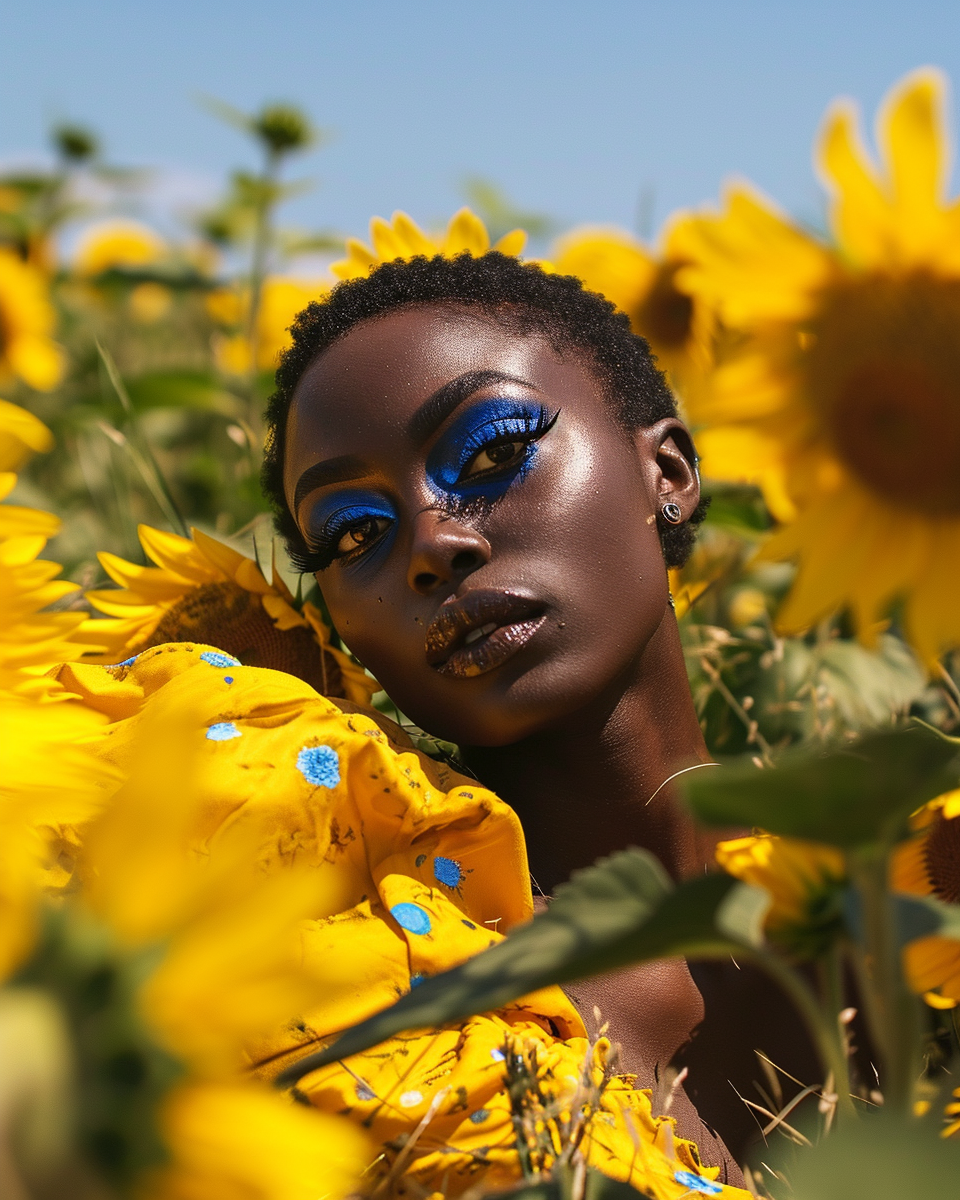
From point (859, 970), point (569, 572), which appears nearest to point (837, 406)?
point (859, 970)

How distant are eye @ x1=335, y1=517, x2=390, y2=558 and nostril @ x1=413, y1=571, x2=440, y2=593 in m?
0.09

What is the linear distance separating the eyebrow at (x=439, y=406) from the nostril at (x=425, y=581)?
121 millimetres

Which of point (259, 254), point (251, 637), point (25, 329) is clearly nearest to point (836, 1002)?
point (251, 637)

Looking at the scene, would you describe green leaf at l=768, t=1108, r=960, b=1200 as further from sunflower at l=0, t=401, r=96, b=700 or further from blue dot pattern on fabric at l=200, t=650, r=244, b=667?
blue dot pattern on fabric at l=200, t=650, r=244, b=667

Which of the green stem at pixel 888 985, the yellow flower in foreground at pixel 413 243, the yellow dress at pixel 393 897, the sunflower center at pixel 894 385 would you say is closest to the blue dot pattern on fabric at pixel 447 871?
the yellow dress at pixel 393 897

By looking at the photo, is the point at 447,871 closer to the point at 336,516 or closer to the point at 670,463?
the point at 336,516

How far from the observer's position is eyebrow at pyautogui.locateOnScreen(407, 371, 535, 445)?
1113 mm

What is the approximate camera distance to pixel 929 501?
2.12ft

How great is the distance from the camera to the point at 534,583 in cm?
105

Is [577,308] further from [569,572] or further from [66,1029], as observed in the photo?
[66,1029]

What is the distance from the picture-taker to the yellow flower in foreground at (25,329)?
2924 mm

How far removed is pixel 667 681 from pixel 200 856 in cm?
49

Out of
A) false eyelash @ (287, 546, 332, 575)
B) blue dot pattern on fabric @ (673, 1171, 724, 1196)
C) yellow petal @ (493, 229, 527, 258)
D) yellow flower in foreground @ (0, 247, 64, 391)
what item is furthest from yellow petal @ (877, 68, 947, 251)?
yellow flower in foreground @ (0, 247, 64, 391)

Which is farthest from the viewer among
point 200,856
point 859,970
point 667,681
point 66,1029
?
point 667,681
